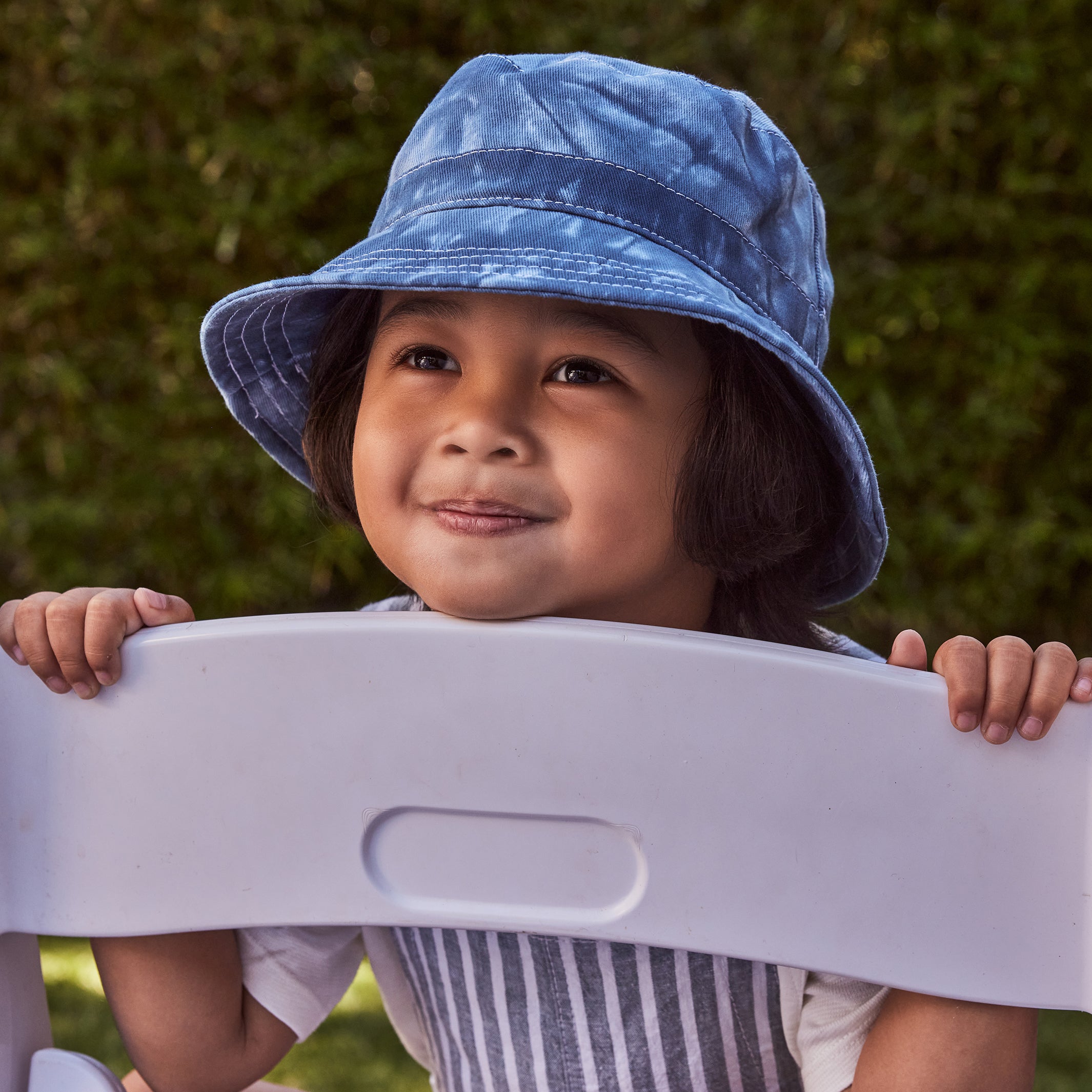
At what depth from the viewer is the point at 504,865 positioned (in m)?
0.66

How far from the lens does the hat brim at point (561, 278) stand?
2.66 ft

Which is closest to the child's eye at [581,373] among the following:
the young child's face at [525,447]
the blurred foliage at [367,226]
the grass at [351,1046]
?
the young child's face at [525,447]

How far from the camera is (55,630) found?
752 millimetres

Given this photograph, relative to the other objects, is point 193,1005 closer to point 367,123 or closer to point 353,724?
point 353,724

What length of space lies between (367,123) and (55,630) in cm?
173

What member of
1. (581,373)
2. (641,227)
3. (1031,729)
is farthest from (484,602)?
(1031,729)

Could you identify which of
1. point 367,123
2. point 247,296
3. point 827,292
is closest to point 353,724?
point 247,296

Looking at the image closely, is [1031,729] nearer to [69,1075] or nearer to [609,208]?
[609,208]

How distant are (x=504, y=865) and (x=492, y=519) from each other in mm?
295

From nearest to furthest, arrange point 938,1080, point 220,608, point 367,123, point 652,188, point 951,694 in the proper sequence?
point 951,694, point 938,1080, point 652,188, point 367,123, point 220,608

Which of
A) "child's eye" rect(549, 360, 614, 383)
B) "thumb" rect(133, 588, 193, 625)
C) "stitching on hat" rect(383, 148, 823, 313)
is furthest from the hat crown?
"thumb" rect(133, 588, 193, 625)

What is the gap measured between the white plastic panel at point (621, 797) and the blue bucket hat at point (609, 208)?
0.92 feet

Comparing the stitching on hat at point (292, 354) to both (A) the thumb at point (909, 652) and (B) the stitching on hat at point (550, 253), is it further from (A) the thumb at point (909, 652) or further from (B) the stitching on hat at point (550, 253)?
(A) the thumb at point (909, 652)

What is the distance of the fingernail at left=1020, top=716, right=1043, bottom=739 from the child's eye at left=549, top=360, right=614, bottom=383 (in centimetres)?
40
